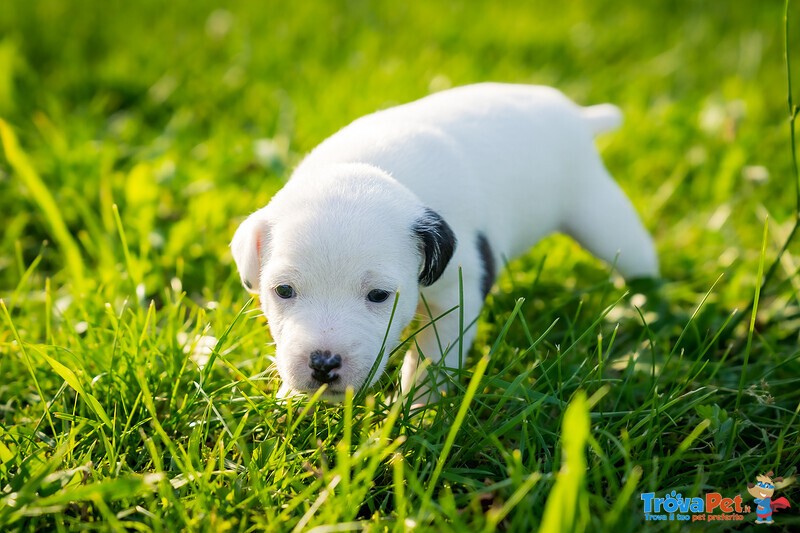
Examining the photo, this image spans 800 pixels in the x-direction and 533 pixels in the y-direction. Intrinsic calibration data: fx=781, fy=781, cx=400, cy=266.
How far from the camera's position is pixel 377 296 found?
8.68 ft

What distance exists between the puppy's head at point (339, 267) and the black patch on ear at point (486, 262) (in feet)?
1.28

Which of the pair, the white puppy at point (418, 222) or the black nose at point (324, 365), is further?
the white puppy at point (418, 222)

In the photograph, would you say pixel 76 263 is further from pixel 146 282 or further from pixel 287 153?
pixel 287 153

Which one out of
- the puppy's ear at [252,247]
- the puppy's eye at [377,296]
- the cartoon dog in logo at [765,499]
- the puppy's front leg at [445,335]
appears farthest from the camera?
the puppy's front leg at [445,335]

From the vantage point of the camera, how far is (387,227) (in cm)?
266

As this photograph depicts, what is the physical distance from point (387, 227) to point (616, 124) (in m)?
2.13

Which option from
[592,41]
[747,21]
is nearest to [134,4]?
[592,41]

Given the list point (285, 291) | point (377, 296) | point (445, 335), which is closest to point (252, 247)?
point (285, 291)

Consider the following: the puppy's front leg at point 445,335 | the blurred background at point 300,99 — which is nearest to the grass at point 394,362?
the blurred background at point 300,99

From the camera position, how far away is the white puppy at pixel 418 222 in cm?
256

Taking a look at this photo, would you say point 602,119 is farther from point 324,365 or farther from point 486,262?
point 324,365

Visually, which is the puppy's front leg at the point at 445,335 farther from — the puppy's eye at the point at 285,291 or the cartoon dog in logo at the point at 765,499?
the cartoon dog in logo at the point at 765,499

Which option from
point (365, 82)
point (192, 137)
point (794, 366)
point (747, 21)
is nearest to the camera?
point (794, 366)

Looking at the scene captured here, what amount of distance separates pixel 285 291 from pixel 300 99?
319 centimetres
